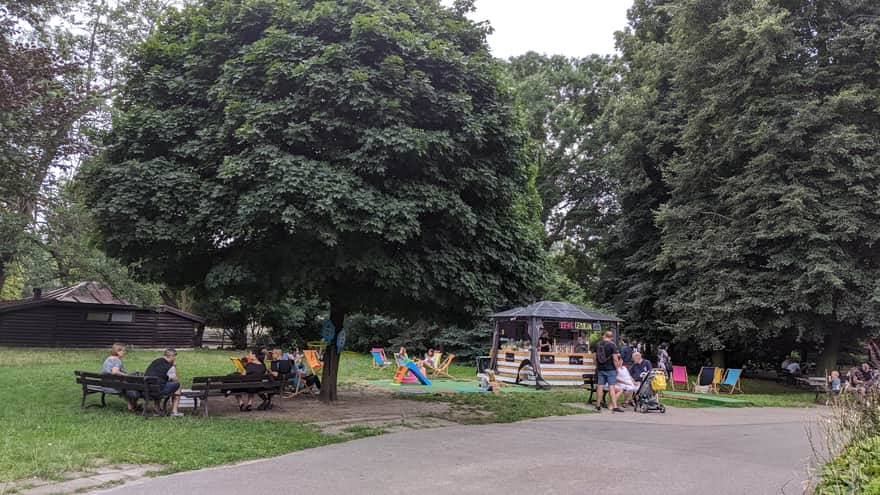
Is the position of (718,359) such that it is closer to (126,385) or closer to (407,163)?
(407,163)

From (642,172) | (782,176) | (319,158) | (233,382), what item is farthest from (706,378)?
(233,382)

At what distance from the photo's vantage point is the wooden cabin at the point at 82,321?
2877 centimetres

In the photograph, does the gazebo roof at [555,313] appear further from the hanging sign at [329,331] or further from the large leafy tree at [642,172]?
the hanging sign at [329,331]

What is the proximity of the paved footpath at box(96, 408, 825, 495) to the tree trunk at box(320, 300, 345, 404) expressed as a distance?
13.1 feet

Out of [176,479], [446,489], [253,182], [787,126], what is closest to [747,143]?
[787,126]

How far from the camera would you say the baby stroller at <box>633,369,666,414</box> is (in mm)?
13750

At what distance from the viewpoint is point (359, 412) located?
1205 centimetres

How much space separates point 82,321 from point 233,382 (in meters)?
23.4

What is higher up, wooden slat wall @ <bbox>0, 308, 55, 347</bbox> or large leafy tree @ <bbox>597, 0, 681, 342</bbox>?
large leafy tree @ <bbox>597, 0, 681, 342</bbox>

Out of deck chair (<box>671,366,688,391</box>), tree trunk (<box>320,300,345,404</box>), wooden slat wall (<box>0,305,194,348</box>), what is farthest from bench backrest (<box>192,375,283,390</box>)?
wooden slat wall (<box>0,305,194,348</box>)

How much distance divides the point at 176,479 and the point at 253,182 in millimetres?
5123

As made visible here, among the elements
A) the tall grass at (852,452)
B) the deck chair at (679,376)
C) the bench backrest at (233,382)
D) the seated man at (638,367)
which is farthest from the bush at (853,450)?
the deck chair at (679,376)

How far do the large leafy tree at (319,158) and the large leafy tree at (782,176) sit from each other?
11727mm

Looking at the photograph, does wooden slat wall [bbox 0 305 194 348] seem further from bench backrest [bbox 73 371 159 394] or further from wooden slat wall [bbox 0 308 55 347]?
bench backrest [bbox 73 371 159 394]
